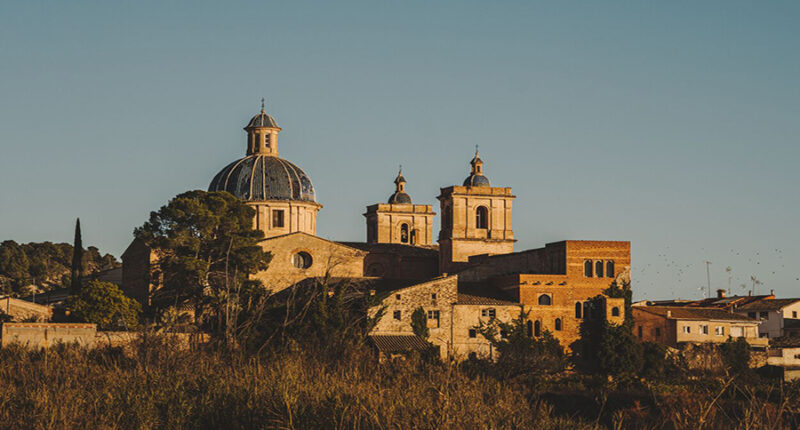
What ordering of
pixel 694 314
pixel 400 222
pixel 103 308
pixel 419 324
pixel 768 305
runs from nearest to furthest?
pixel 419 324, pixel 103 308, pixel 694 314, pixel 768 305, pixel 400 222

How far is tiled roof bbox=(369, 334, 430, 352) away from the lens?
41125mm

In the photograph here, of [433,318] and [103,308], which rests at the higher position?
[103,308]

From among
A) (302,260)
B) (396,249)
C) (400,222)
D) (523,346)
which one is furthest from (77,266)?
(400,222)

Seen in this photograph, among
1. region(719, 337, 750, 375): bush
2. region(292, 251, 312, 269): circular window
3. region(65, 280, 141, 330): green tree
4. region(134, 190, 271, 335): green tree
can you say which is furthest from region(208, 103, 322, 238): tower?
region(719, 337, 750, 375): bush

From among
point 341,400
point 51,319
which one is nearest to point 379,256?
point 51,319

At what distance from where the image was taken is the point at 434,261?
57750 mm

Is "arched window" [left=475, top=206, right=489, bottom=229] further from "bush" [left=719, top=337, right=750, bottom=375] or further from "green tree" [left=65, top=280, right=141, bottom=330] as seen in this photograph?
"green tree" [left=65, top=280, right=141, bottom=330]

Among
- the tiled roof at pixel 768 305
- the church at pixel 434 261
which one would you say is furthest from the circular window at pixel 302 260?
the tiled roof at pixel 768 305

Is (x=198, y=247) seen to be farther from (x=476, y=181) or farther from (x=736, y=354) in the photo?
(x=736, y=354)

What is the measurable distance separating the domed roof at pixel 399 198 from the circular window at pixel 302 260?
1753 cm

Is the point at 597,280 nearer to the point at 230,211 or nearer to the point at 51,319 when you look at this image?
the point at 230,211

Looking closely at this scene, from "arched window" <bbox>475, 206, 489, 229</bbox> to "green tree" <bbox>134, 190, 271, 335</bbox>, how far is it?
1291 centimetres

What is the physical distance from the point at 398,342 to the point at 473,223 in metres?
16.4

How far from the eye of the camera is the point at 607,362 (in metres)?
43.8
